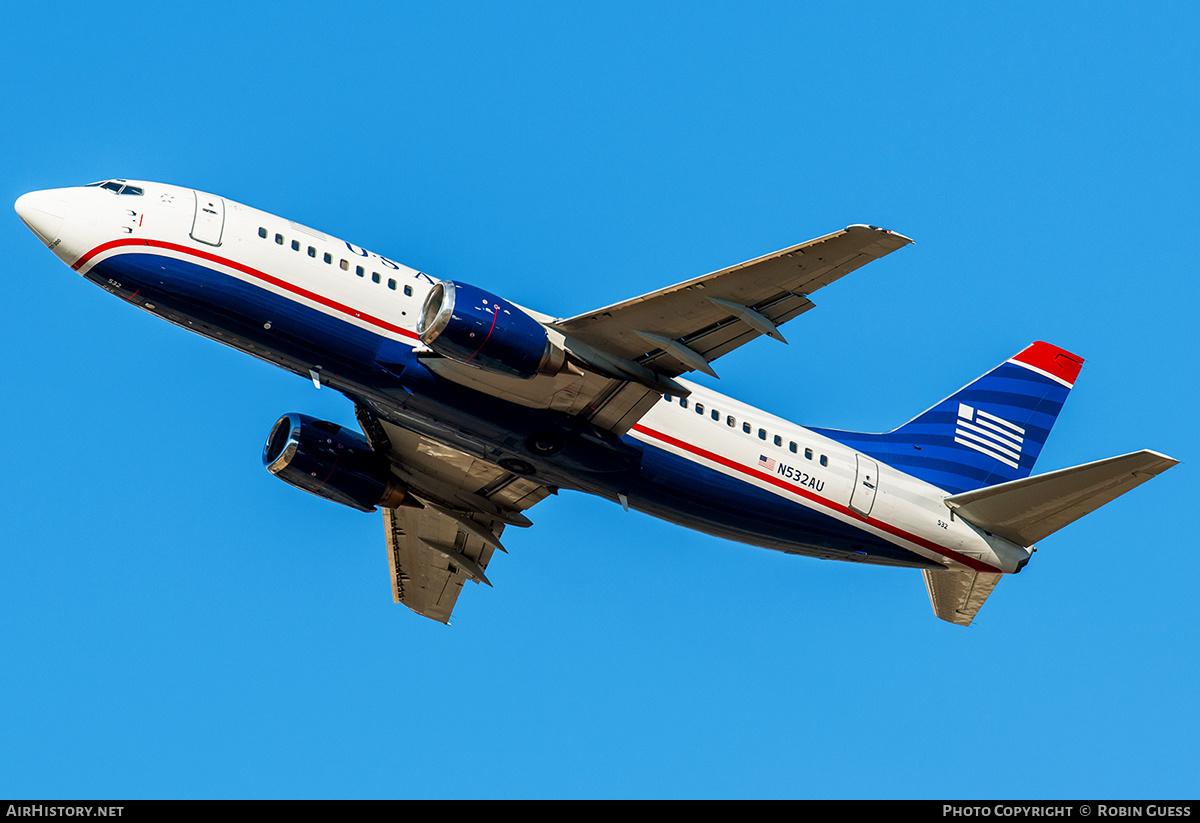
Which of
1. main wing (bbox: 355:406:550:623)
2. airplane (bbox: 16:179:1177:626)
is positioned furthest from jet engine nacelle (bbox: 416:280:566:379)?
main wing (bbox: 355:406:550:623)

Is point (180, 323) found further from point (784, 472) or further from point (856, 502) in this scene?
point (856, 502)

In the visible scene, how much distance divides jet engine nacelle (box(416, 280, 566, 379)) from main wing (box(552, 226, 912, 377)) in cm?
134

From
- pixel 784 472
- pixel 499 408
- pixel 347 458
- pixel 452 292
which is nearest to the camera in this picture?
pixel 452 292

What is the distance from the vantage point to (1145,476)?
101 ft

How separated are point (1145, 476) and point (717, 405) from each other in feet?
35.5

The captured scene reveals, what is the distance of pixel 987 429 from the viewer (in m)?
39.0

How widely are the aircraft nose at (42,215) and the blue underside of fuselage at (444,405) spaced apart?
1.31 metres

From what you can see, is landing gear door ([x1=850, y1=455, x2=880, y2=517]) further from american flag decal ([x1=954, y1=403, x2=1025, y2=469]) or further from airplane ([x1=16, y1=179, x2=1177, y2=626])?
american flag decal ([x1=954, y1=403, x2=1025, y2=469])

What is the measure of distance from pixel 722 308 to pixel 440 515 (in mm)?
13729

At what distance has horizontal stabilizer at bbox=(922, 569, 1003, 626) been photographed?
119ft

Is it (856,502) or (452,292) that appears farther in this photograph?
(856,502)

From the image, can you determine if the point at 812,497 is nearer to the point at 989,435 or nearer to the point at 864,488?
the point at 864,488

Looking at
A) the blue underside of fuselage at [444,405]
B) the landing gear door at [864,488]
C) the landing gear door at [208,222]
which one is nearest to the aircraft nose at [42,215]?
the blue underside of fuselage at [444,405]
